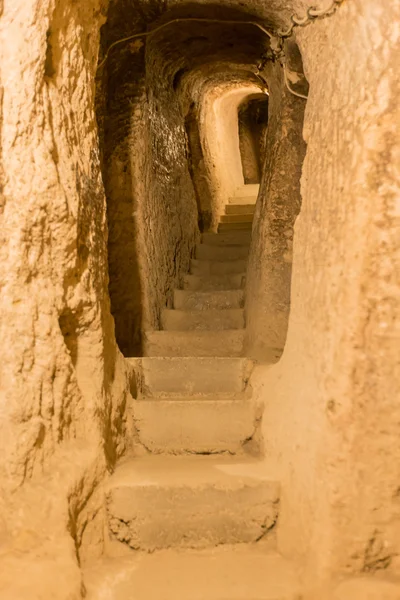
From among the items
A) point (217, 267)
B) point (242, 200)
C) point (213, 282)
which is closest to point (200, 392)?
point (213, 282)

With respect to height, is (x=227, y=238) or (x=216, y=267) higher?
(x=227, y=238)

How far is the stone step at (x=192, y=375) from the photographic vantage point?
118 inches

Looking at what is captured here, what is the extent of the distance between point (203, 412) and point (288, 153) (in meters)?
1.82

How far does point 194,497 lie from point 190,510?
5cm

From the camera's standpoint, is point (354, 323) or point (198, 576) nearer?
point (354, 323)

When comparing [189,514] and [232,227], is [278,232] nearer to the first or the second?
[189,514]

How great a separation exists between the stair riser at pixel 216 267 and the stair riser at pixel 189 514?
3.00 meters

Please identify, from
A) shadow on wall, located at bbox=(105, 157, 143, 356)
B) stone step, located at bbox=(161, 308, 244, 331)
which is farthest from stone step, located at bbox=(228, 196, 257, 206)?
shadow on wall, located at bbox=(105, 157, 143, 356)

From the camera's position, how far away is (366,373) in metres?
1.97

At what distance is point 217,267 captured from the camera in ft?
17.2

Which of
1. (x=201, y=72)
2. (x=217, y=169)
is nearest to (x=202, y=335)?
(x=201, y=72)

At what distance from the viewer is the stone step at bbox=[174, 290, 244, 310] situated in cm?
448

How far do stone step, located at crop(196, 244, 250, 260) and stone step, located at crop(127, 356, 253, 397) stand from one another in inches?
98.9

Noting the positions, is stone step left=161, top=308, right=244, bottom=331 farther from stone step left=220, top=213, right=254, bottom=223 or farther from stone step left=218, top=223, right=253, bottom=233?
stone step left=220, top=213, right=254, bottom=223
